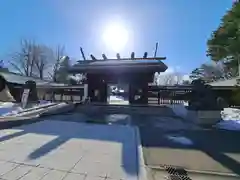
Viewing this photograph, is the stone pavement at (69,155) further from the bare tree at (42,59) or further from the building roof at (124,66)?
the bare tree at (42,59)

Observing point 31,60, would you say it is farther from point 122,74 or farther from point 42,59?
point 122,74

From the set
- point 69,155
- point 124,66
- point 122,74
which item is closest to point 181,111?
point 124,66

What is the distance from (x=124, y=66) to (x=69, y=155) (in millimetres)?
9743

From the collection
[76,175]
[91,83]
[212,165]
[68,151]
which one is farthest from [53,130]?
[91,83]

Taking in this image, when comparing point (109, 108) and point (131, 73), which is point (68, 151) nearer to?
point (109, 108)

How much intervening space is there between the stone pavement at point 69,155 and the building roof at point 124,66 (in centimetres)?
738

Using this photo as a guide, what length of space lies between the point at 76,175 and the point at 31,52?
45.5 metres

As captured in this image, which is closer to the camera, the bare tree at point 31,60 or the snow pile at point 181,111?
the snow pile at point 181,111

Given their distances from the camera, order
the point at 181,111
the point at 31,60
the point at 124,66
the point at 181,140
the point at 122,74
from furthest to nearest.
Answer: the point at 31,60 < the point at 122,74 < the point at 124,66 < the point at 181,111 < the point at 181,140

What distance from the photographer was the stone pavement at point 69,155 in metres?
3.28

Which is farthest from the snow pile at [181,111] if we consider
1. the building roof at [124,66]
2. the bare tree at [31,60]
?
the bare tree at [31,60]

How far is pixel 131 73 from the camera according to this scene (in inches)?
557

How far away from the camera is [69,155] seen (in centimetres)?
411

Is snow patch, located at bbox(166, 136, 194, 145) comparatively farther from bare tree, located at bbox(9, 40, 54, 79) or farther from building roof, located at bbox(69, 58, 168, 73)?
bare tree, located at bbox(9, 40, 54, 79)
